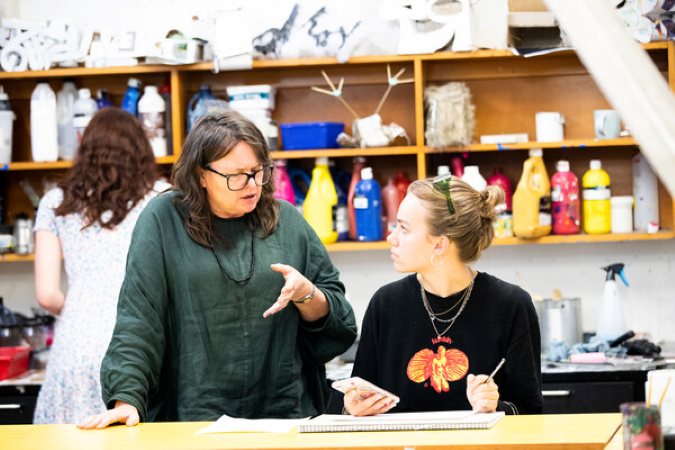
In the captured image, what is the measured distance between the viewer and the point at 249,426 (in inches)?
78.0

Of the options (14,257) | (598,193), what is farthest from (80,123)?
(598,193)

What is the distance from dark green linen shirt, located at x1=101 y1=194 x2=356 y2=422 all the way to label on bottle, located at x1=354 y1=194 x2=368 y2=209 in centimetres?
150

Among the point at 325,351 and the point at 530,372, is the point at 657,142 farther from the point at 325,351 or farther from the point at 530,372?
the point at 325,351

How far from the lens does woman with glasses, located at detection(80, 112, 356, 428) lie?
2.21 metres

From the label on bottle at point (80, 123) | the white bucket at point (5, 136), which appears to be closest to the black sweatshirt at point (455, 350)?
the label on bottle at point (80, 123)

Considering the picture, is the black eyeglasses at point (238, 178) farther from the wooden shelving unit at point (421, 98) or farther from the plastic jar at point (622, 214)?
the plastic jar at point (622, 214)

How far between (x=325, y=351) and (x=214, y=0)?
6.81 ft

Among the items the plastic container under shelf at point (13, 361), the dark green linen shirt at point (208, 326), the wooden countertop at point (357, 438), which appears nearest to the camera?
the wooden countertop at point (357, 438)

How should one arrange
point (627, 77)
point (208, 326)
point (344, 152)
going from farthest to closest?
point (344, 152)
point (208, 326)
point (627, 77)

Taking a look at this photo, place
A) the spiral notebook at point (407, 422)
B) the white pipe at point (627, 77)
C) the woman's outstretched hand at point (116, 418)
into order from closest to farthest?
the white pipe at point (627, 77), the spiral notebook at point (407, 422), the woman's outstretched hand at point (116, 418)

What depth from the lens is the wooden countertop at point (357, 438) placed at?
5.59ft

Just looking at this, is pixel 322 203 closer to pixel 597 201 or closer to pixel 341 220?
pixel 341 220

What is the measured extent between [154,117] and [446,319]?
2178 millimetres

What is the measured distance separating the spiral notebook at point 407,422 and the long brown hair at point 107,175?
53.9 inches
